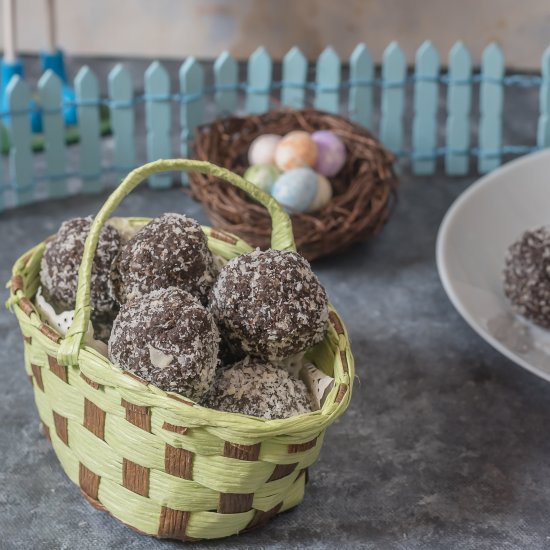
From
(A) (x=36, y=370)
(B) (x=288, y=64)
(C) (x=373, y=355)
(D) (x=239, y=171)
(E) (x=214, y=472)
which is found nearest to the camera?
(E) (x=214, y=472)

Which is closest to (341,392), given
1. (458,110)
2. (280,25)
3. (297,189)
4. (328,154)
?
(297,189)

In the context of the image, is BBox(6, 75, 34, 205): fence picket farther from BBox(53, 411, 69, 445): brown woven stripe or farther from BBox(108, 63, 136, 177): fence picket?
BBox(53, 411, 69, 445): brown woven stripe

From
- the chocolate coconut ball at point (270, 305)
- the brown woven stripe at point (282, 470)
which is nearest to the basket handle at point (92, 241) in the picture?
the chocolate coconut ball at point (270, 305)

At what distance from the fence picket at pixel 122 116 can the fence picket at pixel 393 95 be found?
0.49m

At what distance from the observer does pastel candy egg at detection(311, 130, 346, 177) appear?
1.55 m

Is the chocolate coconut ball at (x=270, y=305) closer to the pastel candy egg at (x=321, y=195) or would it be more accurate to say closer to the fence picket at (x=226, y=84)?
the pastel candy egg at (x=321, y=195)

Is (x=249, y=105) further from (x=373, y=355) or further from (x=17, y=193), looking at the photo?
(x=373, y=355)

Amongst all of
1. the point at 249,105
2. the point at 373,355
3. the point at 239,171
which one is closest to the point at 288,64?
the point at 249,105

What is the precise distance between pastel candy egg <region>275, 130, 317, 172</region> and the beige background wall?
2.41 feet

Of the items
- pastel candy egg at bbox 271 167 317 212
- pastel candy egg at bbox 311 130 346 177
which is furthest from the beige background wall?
pastel candy egg at bbox 271 167 317 212

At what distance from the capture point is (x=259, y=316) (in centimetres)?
89

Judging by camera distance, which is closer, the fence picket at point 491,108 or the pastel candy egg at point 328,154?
the pastel candy egg at point 328,154

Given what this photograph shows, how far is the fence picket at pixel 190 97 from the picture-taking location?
1678mm

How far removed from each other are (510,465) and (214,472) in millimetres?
434
